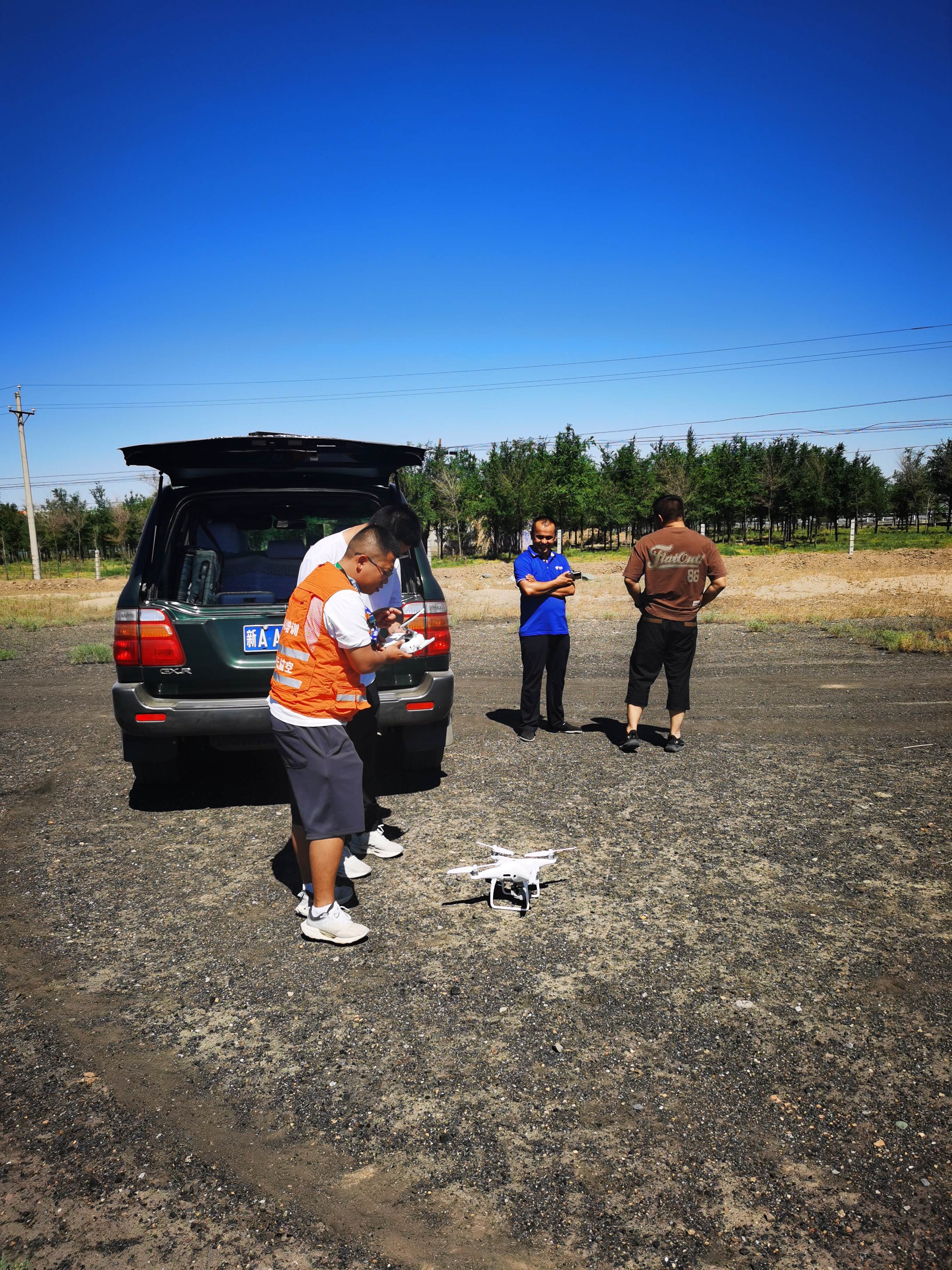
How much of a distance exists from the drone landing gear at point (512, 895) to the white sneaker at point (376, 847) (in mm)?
635

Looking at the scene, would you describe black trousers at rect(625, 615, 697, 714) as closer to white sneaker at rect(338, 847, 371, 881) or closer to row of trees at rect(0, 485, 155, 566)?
white sneaker at rect(338, 847, 371, 881)

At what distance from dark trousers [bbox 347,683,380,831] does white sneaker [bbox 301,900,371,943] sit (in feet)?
1.92

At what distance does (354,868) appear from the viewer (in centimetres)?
421

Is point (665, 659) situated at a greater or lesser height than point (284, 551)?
lesser

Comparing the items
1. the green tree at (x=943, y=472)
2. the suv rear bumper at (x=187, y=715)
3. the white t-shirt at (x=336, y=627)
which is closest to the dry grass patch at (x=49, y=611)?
the suv rear bumper at (x=187, y=715)

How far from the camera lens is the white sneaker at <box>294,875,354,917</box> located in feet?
12.0

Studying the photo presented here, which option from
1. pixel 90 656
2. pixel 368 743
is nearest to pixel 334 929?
pixel 368 743

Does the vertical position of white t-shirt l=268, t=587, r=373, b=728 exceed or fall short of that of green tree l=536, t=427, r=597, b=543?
it falls short

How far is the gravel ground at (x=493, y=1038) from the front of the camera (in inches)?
80.4

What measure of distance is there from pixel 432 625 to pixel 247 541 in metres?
1.57

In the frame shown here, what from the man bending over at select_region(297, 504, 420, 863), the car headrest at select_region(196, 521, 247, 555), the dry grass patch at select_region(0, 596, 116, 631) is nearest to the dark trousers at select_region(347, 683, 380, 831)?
the man bending over at select_region(297, 504, 420, 863)

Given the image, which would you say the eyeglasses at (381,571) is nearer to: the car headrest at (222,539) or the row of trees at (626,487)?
the car headrest at (222,539)

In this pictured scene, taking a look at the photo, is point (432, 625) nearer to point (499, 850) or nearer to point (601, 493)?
point (499, 850)

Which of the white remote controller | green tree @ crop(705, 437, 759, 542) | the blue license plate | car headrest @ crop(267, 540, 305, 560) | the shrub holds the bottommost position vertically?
the shrub
